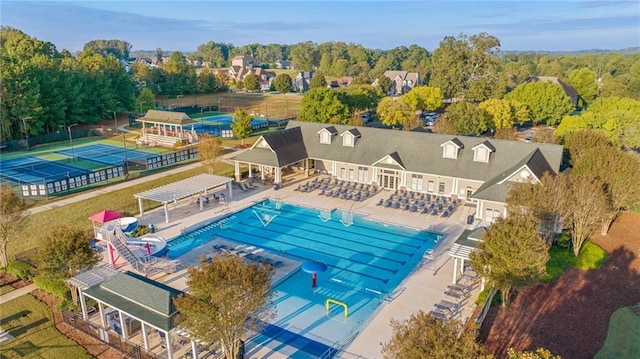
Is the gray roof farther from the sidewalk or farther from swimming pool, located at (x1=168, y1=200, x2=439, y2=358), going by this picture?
the sidewalk

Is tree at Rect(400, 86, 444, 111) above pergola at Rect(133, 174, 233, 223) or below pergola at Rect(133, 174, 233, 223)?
above

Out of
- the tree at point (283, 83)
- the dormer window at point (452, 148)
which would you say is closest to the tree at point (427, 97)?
the dormer window at point (452, 148)

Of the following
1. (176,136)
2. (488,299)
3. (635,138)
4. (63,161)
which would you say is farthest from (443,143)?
(63,161)

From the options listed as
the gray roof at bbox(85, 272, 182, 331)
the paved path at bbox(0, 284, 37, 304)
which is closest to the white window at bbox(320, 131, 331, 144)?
the gray roof at bbox(85, 272, 182, 331)

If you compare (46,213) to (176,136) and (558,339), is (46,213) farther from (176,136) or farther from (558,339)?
(558,339)

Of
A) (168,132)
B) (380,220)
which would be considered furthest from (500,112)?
(168,132)

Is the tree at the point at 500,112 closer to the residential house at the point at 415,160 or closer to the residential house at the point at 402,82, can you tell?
the residential house at the point at 415,160

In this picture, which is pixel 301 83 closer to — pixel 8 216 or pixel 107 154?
pixel 107 154
